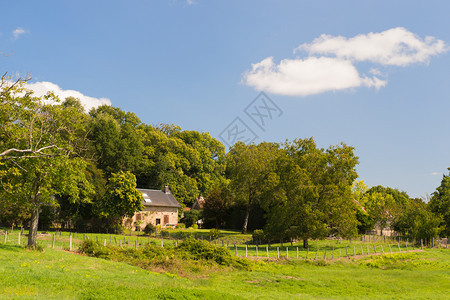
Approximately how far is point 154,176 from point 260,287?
203 feet

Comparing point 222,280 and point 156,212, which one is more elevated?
point 156,212

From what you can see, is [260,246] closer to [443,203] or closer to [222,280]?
[222,280]

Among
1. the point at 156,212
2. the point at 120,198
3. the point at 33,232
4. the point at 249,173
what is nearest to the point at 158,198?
the point at 156,212

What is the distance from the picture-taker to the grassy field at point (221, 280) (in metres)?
13.9

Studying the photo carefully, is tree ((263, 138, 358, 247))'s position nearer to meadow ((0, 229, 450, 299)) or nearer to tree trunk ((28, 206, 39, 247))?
meadow ((0, 229, 450, 299))

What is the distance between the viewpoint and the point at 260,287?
19766 mm

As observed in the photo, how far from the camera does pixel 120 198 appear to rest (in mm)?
52594

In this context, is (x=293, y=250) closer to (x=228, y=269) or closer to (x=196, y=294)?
(x=228, y=269)

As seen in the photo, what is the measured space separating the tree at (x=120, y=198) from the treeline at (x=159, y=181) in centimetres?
15

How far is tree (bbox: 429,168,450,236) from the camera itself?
54603 mm

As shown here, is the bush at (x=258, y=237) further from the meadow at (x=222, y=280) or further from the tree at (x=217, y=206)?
the tree at (x=217, y=206)

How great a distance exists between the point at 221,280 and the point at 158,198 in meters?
47.1

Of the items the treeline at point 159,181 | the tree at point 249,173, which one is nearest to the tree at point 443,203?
the treeline at point 159,181

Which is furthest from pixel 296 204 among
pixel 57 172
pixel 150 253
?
pixel 57 172
